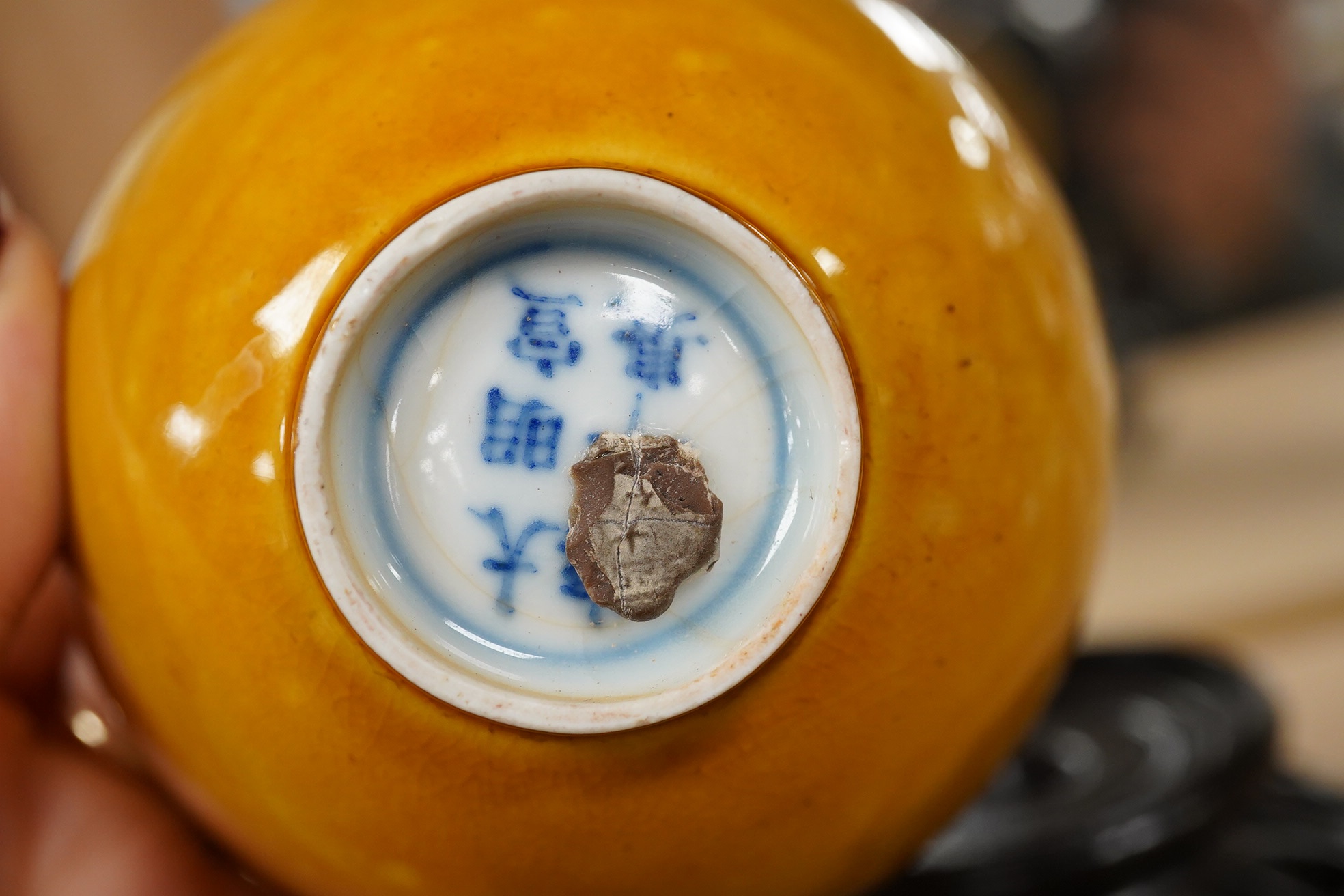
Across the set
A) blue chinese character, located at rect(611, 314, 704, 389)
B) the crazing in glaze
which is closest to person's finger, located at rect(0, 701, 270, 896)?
the crazing in glaze

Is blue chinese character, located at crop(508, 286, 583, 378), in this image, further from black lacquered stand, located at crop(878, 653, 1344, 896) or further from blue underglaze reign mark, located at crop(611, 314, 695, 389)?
black lacquered stand, located at crop(878, 653, 1344, 896)

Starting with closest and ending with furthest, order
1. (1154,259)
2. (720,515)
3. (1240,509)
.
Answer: (720,515), (1240,509), (1154,259)

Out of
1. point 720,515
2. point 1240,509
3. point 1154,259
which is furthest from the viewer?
point 1154,259

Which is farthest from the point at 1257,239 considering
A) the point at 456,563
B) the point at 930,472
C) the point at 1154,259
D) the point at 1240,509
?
the point at 456,563

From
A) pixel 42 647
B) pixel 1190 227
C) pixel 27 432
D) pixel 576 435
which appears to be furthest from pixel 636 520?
pixel 1190 227

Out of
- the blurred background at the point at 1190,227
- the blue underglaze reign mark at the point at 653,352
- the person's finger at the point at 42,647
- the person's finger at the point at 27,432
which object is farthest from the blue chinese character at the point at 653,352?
the blurred background at the point at 1190,227

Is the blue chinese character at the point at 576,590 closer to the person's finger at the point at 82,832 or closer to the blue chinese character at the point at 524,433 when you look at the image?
the blue chinese character at the point at 524,433

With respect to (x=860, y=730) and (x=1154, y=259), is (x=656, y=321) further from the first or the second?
(x=1154, y=259)

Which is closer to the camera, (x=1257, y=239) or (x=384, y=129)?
(x=384, y=129)
